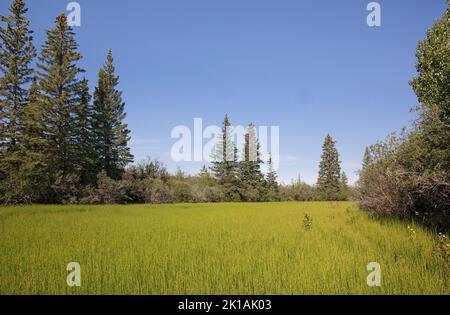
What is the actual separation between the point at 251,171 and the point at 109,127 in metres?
29.4

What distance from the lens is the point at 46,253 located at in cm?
727

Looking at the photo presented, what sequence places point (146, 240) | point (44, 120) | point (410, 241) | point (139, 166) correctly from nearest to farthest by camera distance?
point (410, 241), point (146, 240), point (44, 120), point (139, 166)

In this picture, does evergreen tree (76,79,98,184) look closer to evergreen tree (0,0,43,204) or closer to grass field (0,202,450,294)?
evergreen tree (0,0,43,204)

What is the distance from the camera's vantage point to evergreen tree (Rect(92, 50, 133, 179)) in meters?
38.2

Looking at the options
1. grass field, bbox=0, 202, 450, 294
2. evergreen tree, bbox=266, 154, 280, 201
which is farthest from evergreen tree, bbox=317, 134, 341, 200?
grass field, bbox=0, 202, 450, 294

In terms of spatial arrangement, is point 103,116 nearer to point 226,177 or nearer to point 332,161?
point 226,177

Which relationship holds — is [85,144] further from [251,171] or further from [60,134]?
[251,171]

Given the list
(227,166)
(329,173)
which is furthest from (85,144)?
(329,173)

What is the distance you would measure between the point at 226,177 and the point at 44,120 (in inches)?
1328

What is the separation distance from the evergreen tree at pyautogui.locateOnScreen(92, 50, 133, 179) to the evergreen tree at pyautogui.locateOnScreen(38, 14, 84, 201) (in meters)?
5.04

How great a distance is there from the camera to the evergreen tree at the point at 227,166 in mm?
54156

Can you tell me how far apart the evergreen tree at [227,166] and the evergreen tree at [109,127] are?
831 inches

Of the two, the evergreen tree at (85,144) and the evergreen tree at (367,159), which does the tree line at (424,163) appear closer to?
the evergreen tree at (367,159)
